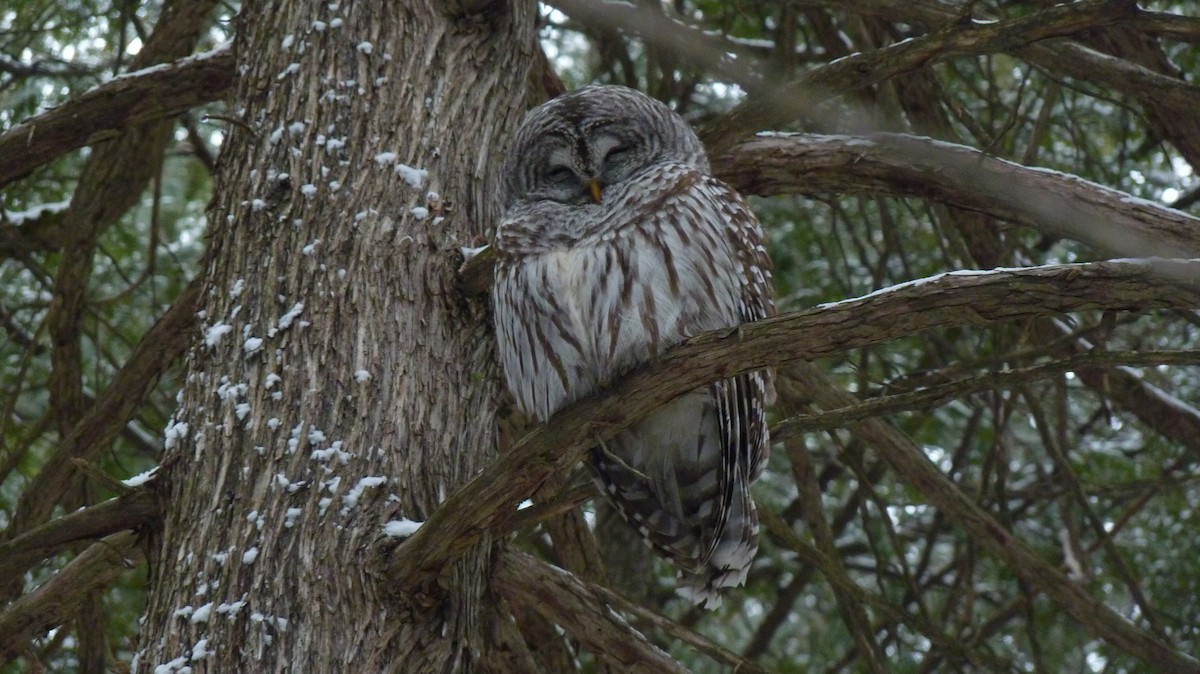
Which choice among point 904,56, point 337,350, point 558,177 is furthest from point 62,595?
point 904,56

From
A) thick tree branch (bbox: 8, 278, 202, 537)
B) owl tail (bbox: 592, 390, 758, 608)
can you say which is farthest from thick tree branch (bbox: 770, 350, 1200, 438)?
thick tree branch (bbox: 8, 278, 202, 537)

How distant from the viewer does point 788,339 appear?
2.19 meters

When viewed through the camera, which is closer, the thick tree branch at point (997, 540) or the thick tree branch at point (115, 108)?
the thick tree branch at point (997, 540)

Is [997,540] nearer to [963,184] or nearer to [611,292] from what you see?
[963,184]

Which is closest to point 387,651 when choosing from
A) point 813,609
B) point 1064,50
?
point 1064,50

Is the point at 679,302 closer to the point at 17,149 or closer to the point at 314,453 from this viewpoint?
the point at 314,453

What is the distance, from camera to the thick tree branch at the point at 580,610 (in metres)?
2.97

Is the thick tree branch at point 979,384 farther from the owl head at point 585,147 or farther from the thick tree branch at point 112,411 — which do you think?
the thick tree branch at point 112,411

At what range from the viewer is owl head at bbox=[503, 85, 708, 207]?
3.30 meters

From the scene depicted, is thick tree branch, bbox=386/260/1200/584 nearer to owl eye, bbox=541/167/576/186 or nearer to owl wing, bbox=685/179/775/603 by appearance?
owl wing, bbox=685/179/775/603

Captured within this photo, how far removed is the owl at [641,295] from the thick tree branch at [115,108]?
2.91 feet

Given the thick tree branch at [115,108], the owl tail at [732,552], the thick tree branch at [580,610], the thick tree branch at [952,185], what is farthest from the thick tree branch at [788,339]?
the thick tree branch at [115,108]

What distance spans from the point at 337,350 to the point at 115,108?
1.11 metres

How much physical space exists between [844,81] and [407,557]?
151 centimetres
